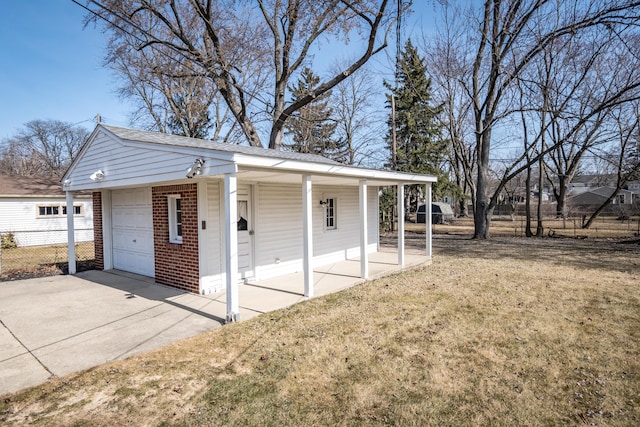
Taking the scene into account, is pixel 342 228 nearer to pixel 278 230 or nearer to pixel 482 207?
pixel 278 230

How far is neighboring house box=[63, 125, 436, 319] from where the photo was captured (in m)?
5.68

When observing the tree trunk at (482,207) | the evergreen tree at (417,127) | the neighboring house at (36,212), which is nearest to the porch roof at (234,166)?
the tree trunk at (482,207)

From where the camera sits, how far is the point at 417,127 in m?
26.5

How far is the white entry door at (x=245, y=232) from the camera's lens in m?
7.68

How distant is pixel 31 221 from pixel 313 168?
1752 centimetres

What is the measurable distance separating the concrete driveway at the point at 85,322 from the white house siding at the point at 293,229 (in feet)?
6.26

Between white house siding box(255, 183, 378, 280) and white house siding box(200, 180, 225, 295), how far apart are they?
3.33 ft

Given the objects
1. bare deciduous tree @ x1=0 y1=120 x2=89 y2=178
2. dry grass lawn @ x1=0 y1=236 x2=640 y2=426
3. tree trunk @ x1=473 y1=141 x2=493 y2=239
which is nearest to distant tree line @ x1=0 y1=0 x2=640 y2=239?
tree trunk @ x1=473 y1=141 x2=493 y2=239

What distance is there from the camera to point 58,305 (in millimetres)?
6371

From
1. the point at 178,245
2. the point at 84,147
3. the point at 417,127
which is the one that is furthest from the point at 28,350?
the point at 417,127

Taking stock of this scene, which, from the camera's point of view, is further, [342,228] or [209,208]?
[342,228]

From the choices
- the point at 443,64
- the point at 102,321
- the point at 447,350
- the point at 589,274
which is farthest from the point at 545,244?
the point at 102,321

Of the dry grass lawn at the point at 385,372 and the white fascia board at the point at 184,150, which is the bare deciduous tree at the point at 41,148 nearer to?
the white fascia board at the point at 184,150

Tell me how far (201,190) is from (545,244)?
47.3 ft
